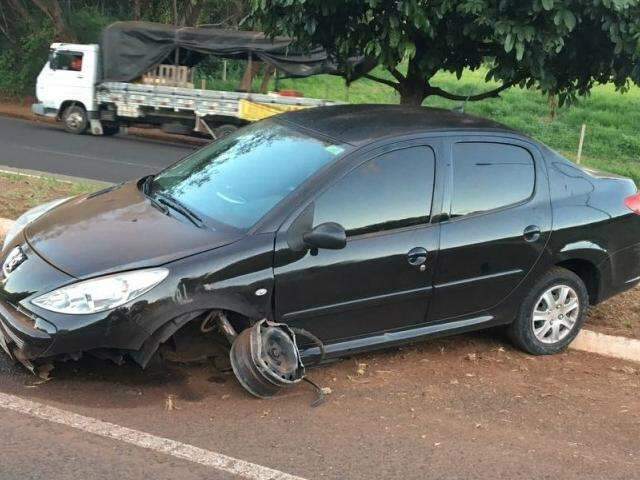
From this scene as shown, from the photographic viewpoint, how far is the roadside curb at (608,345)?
5.22 meters

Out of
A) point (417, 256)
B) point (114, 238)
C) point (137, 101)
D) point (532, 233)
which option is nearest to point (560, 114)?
point (137, 101)

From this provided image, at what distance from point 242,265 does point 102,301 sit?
736 mm

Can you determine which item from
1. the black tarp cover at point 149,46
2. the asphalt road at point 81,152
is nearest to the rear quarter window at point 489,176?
the asphalt road at point 81,152

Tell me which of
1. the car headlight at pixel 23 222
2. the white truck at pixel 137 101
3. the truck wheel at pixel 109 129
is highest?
the car headlight at pixel 23 222

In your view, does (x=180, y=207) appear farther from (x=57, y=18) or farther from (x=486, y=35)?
(x=57, y=18)

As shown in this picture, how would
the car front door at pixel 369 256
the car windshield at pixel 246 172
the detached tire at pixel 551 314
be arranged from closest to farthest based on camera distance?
the car front door at pixel 369 256, the car windshield at pixel 246 172, the detached tire at pixel 551 314

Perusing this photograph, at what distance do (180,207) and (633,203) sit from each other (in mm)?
3190

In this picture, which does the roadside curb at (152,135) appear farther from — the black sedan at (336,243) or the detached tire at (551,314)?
the detached tire at (551,314)

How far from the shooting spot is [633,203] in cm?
536

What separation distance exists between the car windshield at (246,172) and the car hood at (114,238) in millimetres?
211

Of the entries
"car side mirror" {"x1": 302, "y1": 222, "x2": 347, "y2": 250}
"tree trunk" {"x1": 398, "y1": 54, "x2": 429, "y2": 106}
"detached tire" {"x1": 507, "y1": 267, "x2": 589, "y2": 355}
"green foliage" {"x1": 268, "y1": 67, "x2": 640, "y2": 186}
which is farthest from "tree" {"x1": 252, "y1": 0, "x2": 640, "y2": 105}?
"green foliage" {"x1": 268, "y1": 67, "x2": 640, "y2": 186}

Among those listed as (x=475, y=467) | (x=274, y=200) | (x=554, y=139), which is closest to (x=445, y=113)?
(x=274, y=200)

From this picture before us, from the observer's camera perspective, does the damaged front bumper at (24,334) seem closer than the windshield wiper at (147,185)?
Yes

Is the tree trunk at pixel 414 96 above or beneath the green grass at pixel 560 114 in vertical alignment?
above
